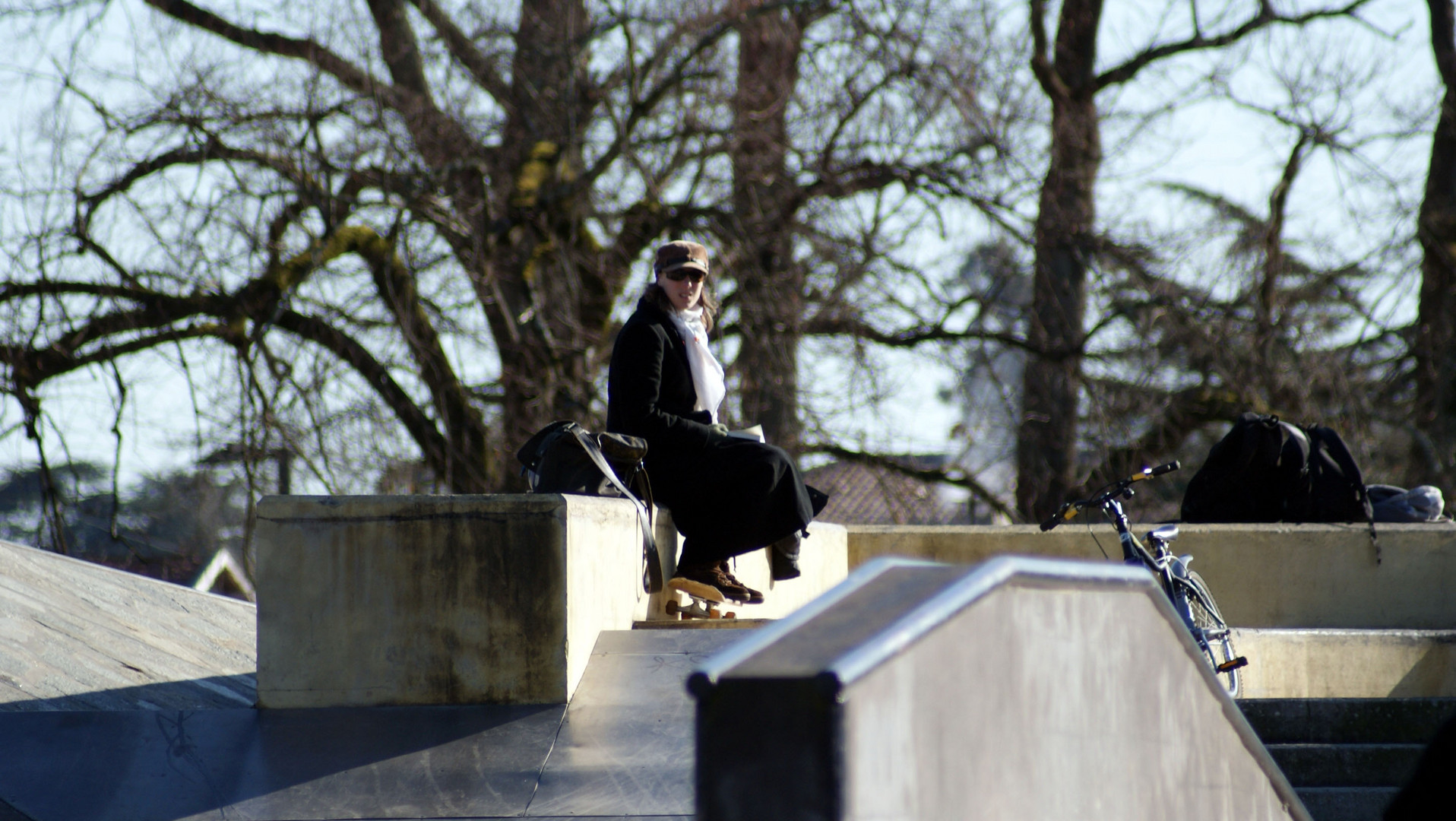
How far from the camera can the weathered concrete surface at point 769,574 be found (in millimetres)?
5926

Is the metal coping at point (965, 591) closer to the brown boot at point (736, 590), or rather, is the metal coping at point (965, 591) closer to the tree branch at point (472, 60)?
the brown boot at point (736, 590)

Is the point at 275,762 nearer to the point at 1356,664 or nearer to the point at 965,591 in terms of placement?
the point at 965,591

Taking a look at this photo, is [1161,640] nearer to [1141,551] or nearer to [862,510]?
[1141,551]

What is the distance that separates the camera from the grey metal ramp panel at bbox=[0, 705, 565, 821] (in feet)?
11.5

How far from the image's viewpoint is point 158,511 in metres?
12.4

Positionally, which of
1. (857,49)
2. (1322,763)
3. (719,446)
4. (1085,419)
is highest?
(857,49)

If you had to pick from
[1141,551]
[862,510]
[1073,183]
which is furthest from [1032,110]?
[1141,551]

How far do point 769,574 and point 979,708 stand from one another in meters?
4.74

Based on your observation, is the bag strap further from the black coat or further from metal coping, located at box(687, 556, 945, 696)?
metal coping, located at box(687, 556, 945, 696)

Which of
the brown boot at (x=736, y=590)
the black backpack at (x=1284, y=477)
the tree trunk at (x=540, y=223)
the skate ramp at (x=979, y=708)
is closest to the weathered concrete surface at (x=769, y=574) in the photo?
the brown boot at (x=736, y=590)

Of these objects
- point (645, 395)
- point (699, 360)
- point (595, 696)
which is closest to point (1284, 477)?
point (699, 360)

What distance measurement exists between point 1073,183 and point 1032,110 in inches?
41.1

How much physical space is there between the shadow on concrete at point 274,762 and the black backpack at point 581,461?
1.08 m

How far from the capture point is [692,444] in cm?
564
